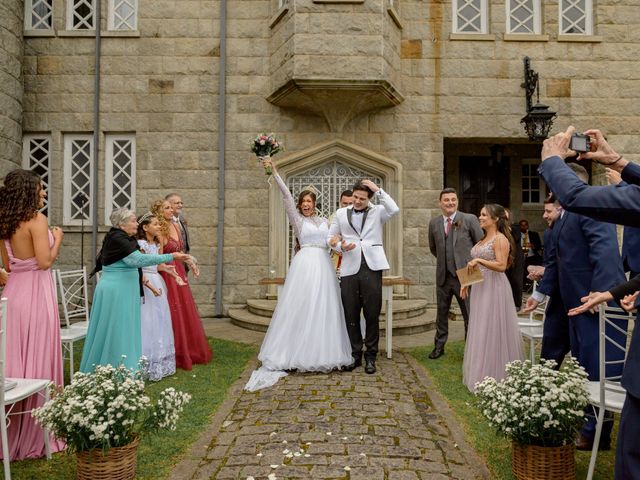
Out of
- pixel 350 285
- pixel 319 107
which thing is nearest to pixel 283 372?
pixel 350 285

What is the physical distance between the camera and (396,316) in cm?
880

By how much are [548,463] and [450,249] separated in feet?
12.6

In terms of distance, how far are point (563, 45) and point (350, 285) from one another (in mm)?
7259

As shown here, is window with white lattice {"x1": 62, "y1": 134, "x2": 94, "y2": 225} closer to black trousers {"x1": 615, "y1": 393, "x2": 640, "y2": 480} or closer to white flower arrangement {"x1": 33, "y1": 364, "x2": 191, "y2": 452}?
white flower arrangement {"x1": 33, "y1": 364, "x2": 191, "y2": 452}

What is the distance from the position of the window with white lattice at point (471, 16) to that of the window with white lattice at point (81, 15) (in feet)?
23.8

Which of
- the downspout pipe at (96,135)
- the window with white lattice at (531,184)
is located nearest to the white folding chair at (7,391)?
the downspout pipe at (96,135)

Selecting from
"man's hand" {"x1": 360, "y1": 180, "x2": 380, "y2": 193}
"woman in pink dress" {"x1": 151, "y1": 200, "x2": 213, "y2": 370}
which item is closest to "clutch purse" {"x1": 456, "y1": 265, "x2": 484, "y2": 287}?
"man's hand" {"x1": 360, "y1": 180, "x2": 380, "y2": 193}

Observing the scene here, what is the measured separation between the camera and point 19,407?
3824 millimetres

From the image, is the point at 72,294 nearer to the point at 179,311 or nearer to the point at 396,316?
the point at 179,311

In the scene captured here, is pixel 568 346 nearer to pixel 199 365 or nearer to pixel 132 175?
pixel 199 365

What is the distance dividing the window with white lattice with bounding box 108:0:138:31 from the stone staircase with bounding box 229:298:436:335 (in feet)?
19.6

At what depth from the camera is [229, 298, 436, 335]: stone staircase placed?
8.37m

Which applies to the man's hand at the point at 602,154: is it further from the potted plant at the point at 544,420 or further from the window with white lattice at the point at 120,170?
the window with white lattice at the point at 120,170

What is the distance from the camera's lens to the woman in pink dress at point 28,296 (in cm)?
382
